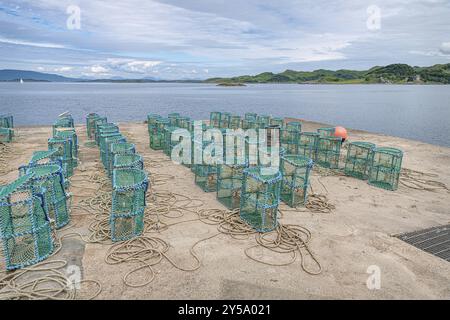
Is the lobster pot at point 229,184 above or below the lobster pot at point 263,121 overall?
below

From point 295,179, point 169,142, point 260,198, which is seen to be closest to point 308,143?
point 295,179

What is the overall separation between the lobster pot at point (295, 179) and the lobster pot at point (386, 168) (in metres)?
3.51

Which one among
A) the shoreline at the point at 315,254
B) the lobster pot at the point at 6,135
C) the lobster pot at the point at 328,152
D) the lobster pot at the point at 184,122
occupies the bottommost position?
the shoreline at the point at 315,254

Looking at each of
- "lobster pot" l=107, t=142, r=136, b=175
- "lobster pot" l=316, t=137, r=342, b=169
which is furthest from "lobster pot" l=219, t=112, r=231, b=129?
"lobster pot" l=107, t=142, r=136, b=175

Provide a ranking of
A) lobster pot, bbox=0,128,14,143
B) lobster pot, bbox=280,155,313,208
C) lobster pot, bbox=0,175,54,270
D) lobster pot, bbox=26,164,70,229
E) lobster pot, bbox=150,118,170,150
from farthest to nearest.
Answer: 1. lobster pot, bbox=0,128,14,143
2. lobster pot, bbox=150,118,170,150
3. lobster pot, bbox=280,155,313,208
4. lobster pot, bbox=26,164,70,229
5. lobster pot, bbox=0,175,54,270

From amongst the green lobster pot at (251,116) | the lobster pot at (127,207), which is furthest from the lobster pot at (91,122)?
the lobster pot at (127,207)

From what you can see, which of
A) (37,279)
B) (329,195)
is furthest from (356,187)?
(37,279)

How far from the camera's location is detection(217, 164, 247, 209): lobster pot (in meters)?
9.26

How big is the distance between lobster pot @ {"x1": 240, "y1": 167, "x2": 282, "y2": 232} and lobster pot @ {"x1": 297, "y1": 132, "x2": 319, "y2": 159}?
19.2ft

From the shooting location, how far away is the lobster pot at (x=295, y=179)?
9.15m

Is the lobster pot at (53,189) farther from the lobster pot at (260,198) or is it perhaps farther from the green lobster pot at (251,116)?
the green lobster pot at (251,116)

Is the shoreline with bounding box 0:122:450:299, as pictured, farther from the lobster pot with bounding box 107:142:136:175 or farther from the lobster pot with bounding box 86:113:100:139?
the lobster pot with bounding box 86:113:100:139

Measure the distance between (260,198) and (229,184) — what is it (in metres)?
1.63
